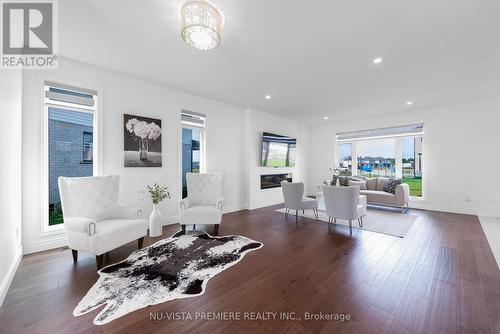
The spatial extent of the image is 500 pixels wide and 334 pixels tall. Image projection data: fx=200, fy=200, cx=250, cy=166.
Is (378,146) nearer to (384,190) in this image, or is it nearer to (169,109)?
(384,190)

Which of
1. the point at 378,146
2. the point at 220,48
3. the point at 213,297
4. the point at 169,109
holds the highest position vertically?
the point at 220,48

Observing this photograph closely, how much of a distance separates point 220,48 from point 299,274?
303cm

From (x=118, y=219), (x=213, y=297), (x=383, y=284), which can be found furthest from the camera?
(x=118, y=219)

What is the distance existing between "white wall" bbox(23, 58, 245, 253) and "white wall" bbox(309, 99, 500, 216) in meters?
5.21

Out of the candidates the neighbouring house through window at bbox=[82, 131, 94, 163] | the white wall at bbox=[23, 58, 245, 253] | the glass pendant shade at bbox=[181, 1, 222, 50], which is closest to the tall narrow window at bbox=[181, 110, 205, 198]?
the white wall at bbox=[23, 58, 245, 253]

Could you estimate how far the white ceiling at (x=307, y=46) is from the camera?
2047 millimetres

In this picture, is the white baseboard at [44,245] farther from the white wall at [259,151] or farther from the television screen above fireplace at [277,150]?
the television screen above fireplace at [277,150]

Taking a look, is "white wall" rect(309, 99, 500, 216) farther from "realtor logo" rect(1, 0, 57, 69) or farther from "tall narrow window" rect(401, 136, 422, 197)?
"realtor logo" rect(1, 0, 57, 69)

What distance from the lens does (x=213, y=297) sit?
186 centimetres

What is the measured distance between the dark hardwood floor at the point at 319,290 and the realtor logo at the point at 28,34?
2.37 meters

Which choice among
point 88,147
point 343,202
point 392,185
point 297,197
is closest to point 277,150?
point 297,197

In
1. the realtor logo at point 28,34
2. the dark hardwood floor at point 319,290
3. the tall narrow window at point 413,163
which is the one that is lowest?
the dark hardwood floor at point 319,290

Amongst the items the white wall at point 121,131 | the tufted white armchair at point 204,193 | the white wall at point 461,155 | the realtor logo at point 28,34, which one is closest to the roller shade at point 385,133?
the white wall at point 461,155

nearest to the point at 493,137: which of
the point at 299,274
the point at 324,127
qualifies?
the point at 324,127
